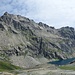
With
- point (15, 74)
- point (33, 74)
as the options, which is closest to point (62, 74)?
point (33, 74)

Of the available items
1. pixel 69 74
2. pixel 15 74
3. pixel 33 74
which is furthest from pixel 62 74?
pixel 15 74

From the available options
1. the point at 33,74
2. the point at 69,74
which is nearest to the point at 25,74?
the point at 33,74

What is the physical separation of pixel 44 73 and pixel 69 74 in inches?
502

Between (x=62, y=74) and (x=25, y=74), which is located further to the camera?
(x=25, y=74)

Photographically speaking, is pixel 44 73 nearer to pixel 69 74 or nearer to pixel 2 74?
pixel 69 74

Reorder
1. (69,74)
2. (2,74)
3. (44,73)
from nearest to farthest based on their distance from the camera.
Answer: (69,74) < (44,73) < (2,74)

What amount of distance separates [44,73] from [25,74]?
31.7 feet

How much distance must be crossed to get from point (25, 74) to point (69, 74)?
73.1ft

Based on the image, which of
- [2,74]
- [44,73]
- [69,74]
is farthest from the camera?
[2,74]

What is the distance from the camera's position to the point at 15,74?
114 meters

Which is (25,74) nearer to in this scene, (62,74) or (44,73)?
(44,73)

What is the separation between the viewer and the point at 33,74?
106688mm

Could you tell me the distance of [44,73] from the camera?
106 metres

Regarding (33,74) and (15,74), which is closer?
(33,74)
